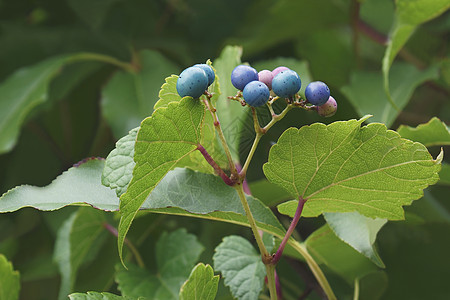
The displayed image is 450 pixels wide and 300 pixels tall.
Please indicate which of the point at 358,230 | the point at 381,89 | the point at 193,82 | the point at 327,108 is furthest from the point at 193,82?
the point at 381,89

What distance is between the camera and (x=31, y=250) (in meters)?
0.95

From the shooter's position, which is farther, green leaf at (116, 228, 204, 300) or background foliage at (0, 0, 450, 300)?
Result: background foliage at (0, 0, 450, 300)

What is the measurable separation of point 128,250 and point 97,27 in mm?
534

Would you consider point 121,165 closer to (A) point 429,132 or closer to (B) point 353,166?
(B) point 353,166

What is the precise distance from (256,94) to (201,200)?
11cm

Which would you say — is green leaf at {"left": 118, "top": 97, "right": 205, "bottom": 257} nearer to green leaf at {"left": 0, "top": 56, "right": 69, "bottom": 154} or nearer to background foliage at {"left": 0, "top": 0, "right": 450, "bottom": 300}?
background foliage at {"left": 0, "top": 0, "right": 450, "bottom": 300}

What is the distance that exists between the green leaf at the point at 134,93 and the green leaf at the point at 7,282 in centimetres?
29

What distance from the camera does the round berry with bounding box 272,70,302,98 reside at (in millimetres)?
383

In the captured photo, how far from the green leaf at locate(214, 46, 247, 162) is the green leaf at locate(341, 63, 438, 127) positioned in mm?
235

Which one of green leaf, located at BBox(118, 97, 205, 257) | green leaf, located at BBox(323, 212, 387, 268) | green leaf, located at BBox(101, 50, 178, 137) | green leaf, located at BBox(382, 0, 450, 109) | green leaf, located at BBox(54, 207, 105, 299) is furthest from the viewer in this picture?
green leaf, located at BBox(101, 50, 178, 137)

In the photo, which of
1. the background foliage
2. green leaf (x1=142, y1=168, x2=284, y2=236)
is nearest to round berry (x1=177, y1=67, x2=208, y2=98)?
green leaf (x1=142, y1=168, x2=284, y2=236)

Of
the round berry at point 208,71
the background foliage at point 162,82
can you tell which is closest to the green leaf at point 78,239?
the background foliage at point 162,82

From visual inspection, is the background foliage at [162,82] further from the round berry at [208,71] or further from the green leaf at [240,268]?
the round berry at [208,71]

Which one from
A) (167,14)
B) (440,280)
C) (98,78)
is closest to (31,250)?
(98,78)
